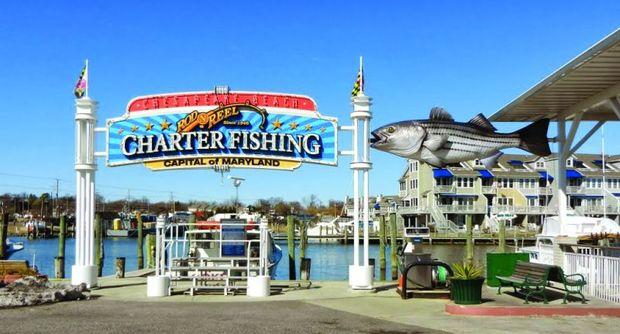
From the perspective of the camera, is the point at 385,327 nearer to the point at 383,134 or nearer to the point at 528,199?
the point at 383,134

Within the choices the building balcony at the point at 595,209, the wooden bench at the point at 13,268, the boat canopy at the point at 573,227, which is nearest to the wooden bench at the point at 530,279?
the boat canopy at the point at 573,227

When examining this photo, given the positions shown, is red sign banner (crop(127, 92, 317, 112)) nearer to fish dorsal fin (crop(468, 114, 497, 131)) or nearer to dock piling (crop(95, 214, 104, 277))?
fish dorsal fin (crop(468, 114, 497, 131))

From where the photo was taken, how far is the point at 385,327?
37.6ft

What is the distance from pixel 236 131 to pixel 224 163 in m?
0.87

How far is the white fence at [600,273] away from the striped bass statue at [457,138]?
2560 millimetres

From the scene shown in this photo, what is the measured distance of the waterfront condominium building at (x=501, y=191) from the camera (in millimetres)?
77750

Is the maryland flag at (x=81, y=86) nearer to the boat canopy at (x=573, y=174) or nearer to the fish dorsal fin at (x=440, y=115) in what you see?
the fish dorsal fin at (x=440, y=115)

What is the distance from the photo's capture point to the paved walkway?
11195mm

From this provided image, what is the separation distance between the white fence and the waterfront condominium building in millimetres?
61304

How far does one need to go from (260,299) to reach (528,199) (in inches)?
2833

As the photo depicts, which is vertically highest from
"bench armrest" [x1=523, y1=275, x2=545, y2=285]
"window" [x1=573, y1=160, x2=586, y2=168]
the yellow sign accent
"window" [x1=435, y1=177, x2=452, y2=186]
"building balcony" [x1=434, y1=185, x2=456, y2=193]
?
"window" [x1=573, y1=160, x2=586, y2=168]

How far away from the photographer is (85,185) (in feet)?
57.2

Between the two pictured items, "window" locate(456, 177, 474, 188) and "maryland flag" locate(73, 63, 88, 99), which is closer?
"maryland flag" locate(73, 63, 88, 99)

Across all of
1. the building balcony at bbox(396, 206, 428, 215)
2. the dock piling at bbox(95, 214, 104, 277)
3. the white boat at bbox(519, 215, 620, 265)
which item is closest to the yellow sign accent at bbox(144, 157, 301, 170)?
the white boat at bbox(519, 215, 620, 265)
